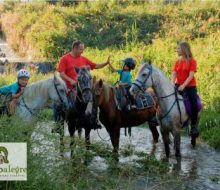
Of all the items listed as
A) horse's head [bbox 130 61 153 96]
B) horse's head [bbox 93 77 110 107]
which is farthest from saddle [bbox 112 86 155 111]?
horse's head [bbox 130 61 153 96]

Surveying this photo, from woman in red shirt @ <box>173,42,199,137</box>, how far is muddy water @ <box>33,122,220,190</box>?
0.85 meters

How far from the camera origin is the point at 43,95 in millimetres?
7734

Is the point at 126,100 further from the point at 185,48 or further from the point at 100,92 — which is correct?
the point at 185,48

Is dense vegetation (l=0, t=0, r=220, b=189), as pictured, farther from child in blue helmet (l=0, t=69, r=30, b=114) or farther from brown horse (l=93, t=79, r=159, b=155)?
child in blue helmet (l=0, t=69, r=30, b=114)

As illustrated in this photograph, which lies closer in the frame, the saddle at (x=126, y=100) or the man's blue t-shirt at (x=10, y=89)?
the man's blue t-shirt at (x=10, y=89)

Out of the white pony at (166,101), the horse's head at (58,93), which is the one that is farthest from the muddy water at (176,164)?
the horse's head at (58,93)

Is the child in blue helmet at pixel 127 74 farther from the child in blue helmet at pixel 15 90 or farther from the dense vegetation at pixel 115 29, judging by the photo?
the dense vegetation at pixel 115 29

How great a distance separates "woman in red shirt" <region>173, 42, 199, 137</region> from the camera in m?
8.53

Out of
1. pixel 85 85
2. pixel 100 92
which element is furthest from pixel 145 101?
pixel 85 85

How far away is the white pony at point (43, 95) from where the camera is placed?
24.8ft

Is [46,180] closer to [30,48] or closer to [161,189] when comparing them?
[161,189]

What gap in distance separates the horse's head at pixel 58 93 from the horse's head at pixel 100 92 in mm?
583

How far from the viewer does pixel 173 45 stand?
18.3 m

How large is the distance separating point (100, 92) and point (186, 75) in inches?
77.5
